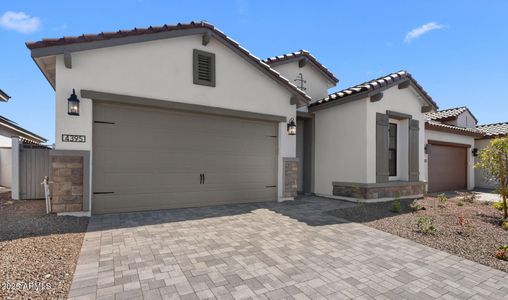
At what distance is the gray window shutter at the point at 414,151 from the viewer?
33.1ft

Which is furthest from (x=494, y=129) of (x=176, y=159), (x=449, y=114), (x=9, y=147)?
(x=9, y=147)

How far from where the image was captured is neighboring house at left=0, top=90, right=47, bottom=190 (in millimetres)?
7867

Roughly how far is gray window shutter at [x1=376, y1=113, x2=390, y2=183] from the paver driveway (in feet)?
12.5

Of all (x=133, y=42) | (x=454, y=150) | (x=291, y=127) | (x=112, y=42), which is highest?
(x=133, y=42)

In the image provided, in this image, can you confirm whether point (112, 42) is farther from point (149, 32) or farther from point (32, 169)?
point (32, 169)

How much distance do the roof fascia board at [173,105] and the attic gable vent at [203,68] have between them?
777mm

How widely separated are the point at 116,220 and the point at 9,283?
2.90 m

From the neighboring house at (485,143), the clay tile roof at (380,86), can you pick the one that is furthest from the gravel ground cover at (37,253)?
the neighboring house at (485,143)

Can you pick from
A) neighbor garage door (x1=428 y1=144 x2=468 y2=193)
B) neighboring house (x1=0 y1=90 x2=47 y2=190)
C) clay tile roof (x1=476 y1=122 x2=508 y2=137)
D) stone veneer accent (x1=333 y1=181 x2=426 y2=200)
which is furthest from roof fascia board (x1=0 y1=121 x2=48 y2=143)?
clay tile roof (x1=476 y1=122 x2=508 y2=137)

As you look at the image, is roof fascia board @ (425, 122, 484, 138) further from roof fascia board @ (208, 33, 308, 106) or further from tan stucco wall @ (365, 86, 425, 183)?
roof fascia board @ (208, 33, 308, 106)

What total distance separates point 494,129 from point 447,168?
599cm

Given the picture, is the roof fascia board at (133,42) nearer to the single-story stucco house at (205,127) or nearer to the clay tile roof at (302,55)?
the single-story stucco house at (205,127)

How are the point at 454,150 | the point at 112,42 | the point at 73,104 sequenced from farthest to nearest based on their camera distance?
the point at 454,150
the point at 112,42
the point at 73,104

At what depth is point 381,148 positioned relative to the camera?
30.2 ft
